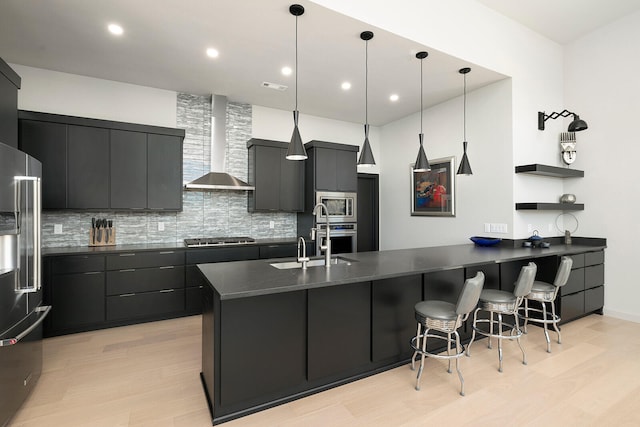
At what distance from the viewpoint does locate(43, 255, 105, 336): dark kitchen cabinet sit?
338 cm

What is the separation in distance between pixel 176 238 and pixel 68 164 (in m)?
1.55

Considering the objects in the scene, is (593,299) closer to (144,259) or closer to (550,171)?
(550,171)

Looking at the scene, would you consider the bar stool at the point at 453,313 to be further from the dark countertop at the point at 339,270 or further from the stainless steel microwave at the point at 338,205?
the stainless steel microwave at the point at 338,205

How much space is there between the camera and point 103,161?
12.7ft

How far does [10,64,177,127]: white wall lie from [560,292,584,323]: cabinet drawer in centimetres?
557

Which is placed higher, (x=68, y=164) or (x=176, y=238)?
(x=68, y=164)

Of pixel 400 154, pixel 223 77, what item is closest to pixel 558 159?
pixel 400 154

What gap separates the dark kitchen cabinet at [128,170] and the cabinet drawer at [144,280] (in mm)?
848

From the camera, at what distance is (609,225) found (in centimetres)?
412

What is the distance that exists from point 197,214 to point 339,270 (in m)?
2.97

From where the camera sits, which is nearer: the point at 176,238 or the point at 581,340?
the point at 581,340

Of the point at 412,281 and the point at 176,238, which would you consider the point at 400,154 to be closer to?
the point at 412,281

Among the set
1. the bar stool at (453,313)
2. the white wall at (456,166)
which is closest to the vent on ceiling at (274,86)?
the white wall at (456,166)

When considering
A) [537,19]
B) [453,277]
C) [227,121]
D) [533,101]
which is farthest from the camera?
[227,121]
